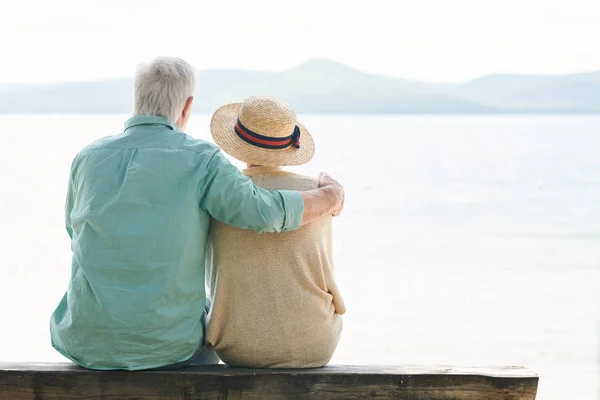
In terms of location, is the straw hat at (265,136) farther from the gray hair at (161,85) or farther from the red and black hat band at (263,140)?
the gray hair at (161,85)

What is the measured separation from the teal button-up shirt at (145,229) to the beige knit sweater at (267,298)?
0.10 m

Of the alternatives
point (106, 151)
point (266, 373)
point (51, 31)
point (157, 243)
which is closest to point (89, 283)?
point (157, 243)

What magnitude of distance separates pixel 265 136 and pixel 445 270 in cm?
569

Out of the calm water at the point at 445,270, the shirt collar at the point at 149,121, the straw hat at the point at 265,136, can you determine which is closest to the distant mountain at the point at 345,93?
the calm water at the point at 445,270

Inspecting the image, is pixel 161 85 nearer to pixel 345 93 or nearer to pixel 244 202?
pixel 244 202

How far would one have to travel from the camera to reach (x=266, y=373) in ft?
6.32

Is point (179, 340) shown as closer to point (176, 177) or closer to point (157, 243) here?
point (157, 243)

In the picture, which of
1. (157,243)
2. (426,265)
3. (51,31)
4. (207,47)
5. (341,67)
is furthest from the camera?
(341,67)

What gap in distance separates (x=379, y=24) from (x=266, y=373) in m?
50.1

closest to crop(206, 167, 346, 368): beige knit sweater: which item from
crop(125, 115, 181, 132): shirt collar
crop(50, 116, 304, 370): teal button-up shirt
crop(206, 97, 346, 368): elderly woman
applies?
crop(206, 97, 346, 368): elderly woman

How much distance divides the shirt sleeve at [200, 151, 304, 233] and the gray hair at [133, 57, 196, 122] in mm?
181

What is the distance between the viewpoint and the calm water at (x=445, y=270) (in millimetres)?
4824

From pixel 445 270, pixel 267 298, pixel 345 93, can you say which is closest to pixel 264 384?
pixel 267 298

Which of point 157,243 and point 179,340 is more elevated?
point 157,243
